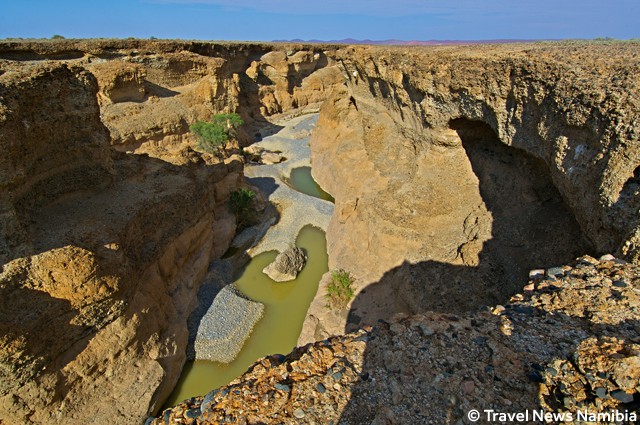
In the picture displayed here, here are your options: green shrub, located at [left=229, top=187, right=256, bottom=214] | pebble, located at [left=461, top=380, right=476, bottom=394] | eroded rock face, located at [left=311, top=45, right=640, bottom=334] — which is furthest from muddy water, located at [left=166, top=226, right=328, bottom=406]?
pebble, located at [left=461, top=380, right=476, bottom=394]

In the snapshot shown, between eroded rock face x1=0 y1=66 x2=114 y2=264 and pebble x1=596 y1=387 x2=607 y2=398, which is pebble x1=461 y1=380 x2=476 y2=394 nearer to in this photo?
pebble x1=596 y1=387 x2=607 y2=398

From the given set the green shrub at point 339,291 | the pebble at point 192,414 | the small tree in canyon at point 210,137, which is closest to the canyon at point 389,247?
the pebble at point 192,414

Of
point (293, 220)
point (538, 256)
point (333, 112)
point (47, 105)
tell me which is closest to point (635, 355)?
point (538, 256)

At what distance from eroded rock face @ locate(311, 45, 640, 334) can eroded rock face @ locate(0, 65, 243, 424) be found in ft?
19.1

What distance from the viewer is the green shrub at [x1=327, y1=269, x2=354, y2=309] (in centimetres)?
1227

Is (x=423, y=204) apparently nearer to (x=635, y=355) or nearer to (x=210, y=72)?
(x=635, y=355)

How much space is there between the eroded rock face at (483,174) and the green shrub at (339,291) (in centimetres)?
44

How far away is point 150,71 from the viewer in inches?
914

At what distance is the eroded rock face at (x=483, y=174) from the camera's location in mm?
6789

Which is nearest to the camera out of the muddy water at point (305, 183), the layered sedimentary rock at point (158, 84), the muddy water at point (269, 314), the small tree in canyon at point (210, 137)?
the muddy water at point (269, 314)

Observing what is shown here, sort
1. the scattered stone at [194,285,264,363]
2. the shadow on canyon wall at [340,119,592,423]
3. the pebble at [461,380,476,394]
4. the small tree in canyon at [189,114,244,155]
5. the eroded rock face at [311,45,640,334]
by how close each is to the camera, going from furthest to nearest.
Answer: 1. the small tree in canyon at [189,114,244,155]
2. the scattered stone at [194,285,264,363]
3. the shadow on canyon wall at [340,119,592,423]
4. the eroded rock face at [311,45,640,334]
5. the pebble at [461,380,476,394]

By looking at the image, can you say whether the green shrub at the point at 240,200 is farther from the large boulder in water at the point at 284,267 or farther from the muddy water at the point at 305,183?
the muddy water at the point at 305,183

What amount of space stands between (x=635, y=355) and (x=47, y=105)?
12714 millimetres

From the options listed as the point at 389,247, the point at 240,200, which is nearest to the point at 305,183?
the point at 240,200
